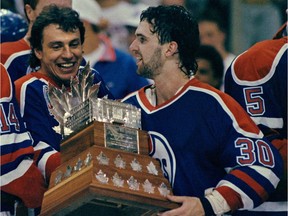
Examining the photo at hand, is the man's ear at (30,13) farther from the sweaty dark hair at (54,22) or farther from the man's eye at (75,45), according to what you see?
the man's eye at (75,45)

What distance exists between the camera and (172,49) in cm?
799

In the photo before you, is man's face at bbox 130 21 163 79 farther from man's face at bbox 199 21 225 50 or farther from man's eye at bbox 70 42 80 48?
man's face at bbox 199 21 225 50

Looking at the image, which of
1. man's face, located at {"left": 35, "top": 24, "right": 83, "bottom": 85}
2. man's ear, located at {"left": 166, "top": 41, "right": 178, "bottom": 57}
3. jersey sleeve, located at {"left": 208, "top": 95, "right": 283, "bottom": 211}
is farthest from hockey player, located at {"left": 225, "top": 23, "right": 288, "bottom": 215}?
man's face, located at {"left": 35, "top": 24, "right": 83, "bottom": 85}

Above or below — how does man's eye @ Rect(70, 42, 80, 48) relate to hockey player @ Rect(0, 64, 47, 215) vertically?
above

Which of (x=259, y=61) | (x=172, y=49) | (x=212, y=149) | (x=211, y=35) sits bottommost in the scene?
(x=211, y=35)

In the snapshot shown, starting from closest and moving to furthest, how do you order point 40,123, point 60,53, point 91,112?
point 91,112 → point 40,123 → point 60,53

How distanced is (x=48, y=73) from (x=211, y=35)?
3.22 m

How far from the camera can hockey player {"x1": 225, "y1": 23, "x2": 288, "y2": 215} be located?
8.06m

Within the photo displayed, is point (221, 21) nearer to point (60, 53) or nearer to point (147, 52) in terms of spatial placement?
point (60, 53)

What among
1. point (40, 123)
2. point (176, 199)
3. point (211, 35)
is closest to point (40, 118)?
point (40, 123)

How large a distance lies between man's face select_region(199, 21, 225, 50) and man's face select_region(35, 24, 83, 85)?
3.01 meters

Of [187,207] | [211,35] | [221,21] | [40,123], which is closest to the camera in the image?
[187,207]

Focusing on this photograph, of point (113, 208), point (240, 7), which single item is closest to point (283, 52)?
point (113, 208)

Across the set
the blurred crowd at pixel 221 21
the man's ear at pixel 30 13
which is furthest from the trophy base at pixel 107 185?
the blurred crowd at pixel 221 21
